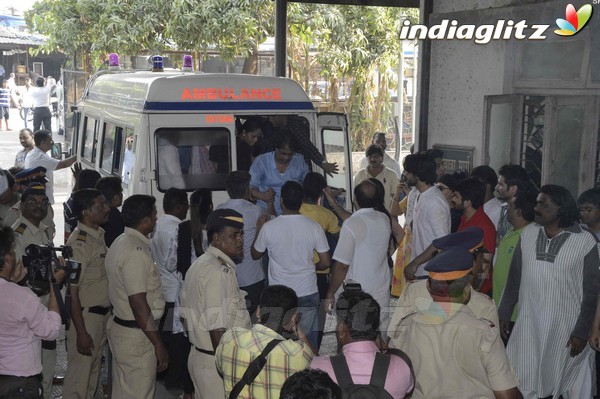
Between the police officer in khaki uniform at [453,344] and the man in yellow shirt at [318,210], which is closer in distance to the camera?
the police officer in khaki uniform at [453,344]

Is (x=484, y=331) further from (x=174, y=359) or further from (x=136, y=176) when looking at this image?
(x=136, y=176)

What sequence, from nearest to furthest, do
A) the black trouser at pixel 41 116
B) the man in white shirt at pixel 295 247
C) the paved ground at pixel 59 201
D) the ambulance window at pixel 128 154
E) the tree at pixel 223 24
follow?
1. the man in white shirt at pixel 295 247
2. the paved ground at pixel 59 201
3. the ambulance window at pixel 128 154
4. the tree at pixel 223 24
5. the black trouser at pixel 41 116

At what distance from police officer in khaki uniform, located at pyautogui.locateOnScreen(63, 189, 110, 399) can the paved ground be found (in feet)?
2.48

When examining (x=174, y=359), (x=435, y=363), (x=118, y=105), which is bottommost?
(x=174, y=359)

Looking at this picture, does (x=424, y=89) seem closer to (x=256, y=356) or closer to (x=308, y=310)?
(x=308, y=310)

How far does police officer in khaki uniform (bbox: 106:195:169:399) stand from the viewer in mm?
5441

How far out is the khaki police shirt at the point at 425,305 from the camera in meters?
4.38

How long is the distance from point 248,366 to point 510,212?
129 inches

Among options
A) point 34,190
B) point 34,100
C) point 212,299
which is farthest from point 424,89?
point 34,100

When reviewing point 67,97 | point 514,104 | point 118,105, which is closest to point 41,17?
point 67,97

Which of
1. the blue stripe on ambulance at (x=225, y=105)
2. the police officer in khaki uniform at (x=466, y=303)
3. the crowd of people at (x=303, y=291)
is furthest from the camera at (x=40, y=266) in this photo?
the blue stripe on ambulance at (x=225, y=105)

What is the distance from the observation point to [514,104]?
10039 millimetres

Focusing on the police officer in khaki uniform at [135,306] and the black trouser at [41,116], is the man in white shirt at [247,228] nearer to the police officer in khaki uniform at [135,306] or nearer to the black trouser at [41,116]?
the police officer in khaki uniform at [135,306]

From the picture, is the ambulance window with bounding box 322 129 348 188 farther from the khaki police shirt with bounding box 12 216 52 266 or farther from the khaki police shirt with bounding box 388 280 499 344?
the khaki police shirt with bounding box 388 280 499 344
